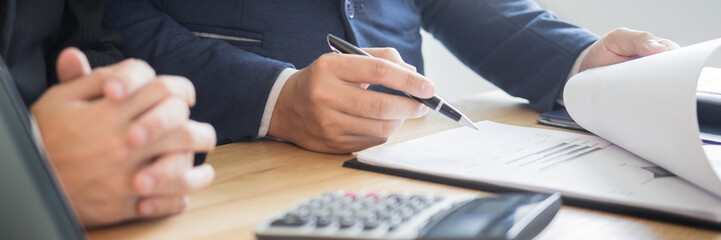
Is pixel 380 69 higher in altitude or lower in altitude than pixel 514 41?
higher

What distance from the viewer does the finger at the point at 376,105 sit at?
2.13 ft

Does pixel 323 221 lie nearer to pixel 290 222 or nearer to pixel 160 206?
pixel 290 222

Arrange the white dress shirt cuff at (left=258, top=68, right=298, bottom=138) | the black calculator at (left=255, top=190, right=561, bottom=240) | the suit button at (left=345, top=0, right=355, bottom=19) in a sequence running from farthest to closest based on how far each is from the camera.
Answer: the suit button at (left=345, top=0, right=355, bottom=19) → the white dress shirt cuff at (left=258, top=68, right=298, bottom=138) → the black calculator at (left=255, top=190, right=561, bottom=240)

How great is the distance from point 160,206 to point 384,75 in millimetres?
287

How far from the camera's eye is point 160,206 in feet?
1.42

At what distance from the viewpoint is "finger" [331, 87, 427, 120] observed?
2.13 feet

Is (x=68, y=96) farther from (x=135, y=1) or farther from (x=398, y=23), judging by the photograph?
(x=398, y=23)

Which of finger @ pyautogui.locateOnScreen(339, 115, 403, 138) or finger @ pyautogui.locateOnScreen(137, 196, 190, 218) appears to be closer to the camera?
finger @ pyautogui.locateOnScreen(137, 196, 190, 218)

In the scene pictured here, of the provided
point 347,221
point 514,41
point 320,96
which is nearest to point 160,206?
point 347,221

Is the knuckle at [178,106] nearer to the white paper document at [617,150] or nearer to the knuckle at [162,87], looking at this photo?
the knuckle at [162,87]

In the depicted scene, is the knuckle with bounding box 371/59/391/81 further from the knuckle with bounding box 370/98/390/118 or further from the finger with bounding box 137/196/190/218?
the finger with bounding box 137/196/190/218

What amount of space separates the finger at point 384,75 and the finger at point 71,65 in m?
0.31

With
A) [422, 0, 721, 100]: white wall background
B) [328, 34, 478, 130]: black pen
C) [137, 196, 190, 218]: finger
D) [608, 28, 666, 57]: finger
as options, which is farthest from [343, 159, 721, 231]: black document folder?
[422, 0, 721, 100]: white wall background

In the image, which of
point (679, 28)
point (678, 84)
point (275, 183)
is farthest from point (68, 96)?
point (679, 28)
